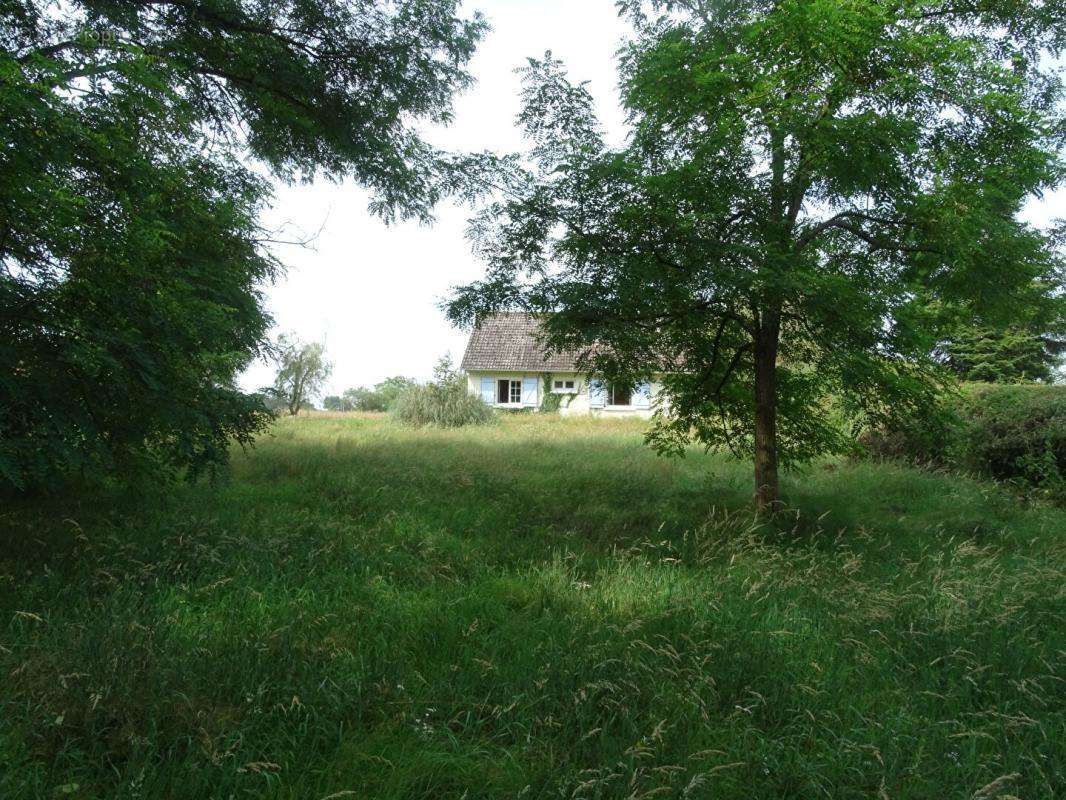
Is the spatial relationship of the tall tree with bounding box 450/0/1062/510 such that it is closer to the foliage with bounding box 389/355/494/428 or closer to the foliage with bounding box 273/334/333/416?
the foliage with bounding box 389/355/494/428

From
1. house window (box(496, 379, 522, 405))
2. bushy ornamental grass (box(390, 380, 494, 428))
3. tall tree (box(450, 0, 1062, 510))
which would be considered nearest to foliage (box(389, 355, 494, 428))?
bushy ornamental grass (box(390, 380, 494, 428))

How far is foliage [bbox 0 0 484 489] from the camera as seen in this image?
153 inches

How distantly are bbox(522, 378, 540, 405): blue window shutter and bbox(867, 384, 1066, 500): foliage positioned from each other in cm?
2218

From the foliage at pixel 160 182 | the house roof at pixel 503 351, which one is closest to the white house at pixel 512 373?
the house roof at pixel 503 351

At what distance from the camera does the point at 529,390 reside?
33.7 metres

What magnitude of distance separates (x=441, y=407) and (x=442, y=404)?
0.52ft

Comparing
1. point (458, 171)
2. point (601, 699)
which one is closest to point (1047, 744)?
point (601, 699)

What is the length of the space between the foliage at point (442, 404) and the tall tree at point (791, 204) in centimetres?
1537

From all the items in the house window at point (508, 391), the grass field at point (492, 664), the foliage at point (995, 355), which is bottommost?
the grass field at point (492, 664)

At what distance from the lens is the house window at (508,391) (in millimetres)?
34062

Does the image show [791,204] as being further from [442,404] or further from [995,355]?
A: [995,355]

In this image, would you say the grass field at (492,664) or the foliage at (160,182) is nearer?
A: the grass field at (492,664)

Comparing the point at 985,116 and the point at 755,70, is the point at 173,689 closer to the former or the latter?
the point at 755,70

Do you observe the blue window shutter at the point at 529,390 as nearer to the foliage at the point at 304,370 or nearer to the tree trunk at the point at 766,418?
the foliage at the point at 304,370
